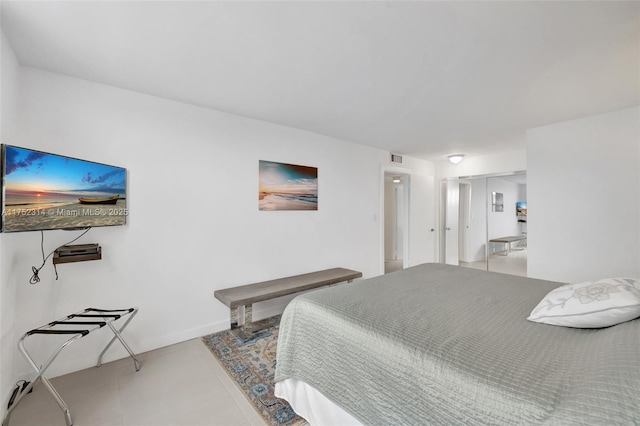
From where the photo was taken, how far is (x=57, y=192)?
1.81 metres

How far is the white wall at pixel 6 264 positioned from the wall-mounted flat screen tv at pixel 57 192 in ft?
0.75

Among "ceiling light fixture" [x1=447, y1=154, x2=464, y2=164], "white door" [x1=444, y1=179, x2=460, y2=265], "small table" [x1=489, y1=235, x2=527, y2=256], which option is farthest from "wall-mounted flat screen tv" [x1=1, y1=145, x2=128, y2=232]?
"small table" [x1=489, y1=235, x2=527, y2=256]

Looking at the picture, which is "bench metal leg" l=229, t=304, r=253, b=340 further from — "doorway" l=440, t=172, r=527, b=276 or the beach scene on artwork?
"doorway" l=440, t=172, r=527, b=276

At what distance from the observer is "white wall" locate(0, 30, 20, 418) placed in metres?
1.61

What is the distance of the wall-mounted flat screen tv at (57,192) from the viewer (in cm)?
153

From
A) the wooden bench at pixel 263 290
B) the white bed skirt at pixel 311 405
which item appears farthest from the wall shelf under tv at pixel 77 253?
the white bed skirt at pixel 311 405

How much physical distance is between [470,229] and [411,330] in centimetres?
489

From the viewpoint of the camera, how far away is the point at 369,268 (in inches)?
175

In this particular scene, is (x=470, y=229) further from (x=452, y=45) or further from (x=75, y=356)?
(x=75, y=356)

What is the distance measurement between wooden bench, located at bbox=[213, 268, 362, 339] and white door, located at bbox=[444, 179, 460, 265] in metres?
3.06

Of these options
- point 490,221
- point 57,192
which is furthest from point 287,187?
point 490,221

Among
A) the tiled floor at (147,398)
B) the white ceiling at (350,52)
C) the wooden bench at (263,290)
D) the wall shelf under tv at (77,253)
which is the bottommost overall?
the tiled floor at (147,398)

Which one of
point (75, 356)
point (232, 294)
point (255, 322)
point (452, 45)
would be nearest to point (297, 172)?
point (232, 294)

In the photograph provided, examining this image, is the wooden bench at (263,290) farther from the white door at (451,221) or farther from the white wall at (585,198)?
the white door at (451,221)
